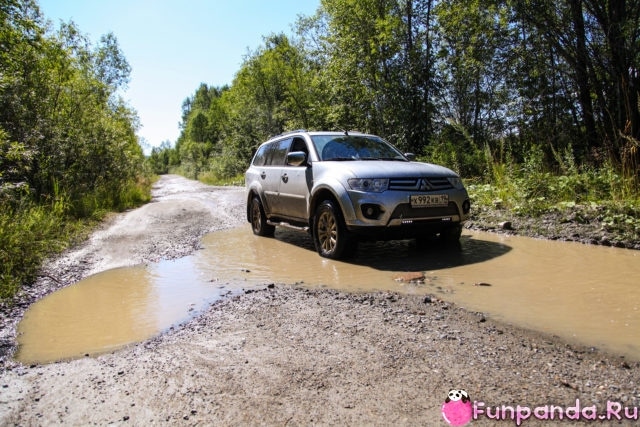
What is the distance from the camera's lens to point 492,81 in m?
13.6

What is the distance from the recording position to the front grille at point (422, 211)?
5.89 meters

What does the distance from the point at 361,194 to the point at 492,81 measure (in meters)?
9.50

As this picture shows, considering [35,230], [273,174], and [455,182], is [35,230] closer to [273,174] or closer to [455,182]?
[273,174]

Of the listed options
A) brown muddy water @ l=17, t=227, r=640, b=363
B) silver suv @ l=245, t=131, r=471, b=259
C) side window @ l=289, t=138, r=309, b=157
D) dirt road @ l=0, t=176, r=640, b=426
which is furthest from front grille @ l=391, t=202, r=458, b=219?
side window @ l=289, t=138, r=309, b=157

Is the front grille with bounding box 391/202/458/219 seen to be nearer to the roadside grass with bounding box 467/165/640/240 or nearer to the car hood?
the car hood

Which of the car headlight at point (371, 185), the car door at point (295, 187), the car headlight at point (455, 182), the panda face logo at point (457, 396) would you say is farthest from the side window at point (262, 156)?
the panda face logo at point (457, 396)

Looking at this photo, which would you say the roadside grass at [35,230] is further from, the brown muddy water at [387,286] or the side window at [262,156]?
the side window at [262,156]

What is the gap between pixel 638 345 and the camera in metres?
3.10

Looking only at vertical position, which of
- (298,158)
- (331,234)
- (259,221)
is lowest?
(259,221)

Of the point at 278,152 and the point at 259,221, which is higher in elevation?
the point at 278,152

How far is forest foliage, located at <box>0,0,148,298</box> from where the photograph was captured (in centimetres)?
689

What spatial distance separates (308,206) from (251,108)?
33061 mm

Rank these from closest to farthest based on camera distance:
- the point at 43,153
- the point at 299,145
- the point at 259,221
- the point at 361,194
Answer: the point at 361,194 < the point at 299,145 < the point at 259,221 < the point at 43,153

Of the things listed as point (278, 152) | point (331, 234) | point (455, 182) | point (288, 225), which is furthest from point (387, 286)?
point (278, 152)
